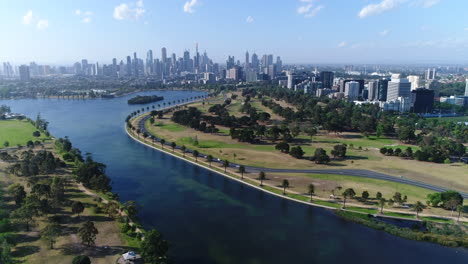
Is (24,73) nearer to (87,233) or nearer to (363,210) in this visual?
(87,233)

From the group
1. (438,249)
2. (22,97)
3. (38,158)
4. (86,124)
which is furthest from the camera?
(22,97)

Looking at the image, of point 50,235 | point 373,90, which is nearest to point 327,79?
point 373,90

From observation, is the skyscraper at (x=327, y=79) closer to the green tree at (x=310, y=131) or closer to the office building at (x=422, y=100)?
the office building at (x=422, y=100)

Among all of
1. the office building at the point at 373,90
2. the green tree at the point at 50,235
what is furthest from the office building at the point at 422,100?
the green tree at the point at 50,235

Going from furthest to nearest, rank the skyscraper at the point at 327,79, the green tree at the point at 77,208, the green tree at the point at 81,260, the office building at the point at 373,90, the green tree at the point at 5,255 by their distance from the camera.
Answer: the skyscraper at the point at 327,79
the office building at the point at 373,90
the green tree at the point at 77,208
the green tree at the point at 5,255
the green tree at the point at 81,260

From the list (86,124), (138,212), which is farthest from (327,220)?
(86,124)

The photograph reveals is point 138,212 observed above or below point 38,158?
below

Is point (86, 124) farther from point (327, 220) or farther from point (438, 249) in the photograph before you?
point (438, 249)
